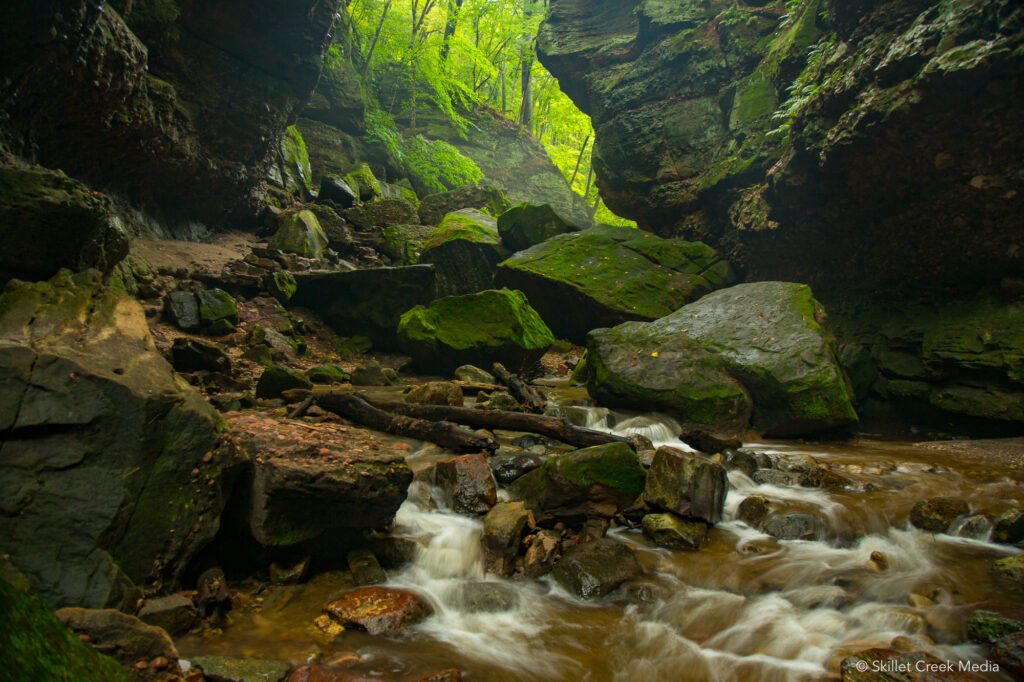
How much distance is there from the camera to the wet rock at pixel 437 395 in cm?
661

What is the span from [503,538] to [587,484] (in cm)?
85

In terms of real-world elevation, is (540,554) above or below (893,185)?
below

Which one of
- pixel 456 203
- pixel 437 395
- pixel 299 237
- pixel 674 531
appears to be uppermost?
pixel 456 203

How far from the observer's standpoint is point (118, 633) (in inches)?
81.2

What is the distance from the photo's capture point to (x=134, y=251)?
898 centimetres

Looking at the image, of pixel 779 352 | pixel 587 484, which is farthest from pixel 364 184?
pixel 587 484

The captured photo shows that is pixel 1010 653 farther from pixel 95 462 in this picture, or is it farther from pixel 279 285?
pixel 279 285

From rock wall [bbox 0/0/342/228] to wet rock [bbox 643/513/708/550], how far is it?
890 centimetres

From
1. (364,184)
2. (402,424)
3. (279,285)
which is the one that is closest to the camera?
(402,424)

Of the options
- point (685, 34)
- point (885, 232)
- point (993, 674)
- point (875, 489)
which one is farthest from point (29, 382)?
point (685, 34)

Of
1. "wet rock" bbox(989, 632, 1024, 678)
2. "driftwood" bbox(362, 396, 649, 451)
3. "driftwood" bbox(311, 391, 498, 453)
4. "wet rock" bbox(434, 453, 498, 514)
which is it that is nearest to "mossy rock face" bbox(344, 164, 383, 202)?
"driftwood" bbox(311, 391, 498, 453)

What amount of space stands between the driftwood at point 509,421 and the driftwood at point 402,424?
21 cm

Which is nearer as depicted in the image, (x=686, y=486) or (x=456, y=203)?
(x=686, y=486)

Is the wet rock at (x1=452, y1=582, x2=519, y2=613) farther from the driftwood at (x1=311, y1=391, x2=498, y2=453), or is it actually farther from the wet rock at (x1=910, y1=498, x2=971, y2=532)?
the wet rock at (x1=910, y1=498, x2=971, y2=532)
